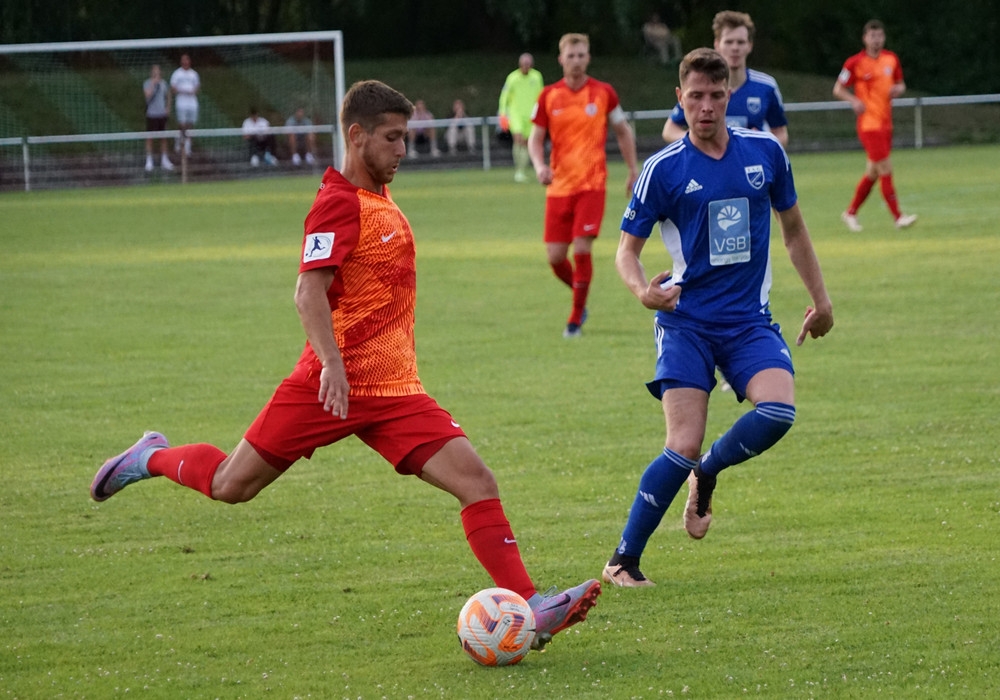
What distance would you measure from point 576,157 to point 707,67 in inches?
244

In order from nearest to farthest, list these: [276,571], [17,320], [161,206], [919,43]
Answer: [276,571] → [17,320] → [161,206] → [919,43]

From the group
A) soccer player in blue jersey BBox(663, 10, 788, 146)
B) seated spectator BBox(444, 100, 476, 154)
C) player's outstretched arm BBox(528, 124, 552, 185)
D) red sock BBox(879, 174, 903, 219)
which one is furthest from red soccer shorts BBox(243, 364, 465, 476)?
seated spectator BBox(444, 100, 476, 154)

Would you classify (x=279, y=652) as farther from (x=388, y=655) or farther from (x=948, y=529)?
(x=948, y=529)

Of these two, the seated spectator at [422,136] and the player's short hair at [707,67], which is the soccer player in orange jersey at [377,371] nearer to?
the player's short hair at [707,67]

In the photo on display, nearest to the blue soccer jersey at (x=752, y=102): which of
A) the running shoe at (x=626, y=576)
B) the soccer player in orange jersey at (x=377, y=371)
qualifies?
the running shoe at (x=626, y=576)

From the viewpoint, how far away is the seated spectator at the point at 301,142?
31.6 m

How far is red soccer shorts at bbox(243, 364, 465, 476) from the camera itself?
4.65 metres

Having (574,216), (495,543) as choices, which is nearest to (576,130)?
(574,216)

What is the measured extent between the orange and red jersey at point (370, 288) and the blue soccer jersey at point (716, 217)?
3.80 feet

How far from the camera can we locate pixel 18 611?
5.10 metres

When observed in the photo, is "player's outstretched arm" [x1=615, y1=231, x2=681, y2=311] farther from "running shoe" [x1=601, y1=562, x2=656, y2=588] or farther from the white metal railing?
the white metal railing

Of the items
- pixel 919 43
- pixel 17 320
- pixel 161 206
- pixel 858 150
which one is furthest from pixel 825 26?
pixel 17 320

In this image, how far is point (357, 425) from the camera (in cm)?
469

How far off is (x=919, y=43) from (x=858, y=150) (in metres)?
11.6
